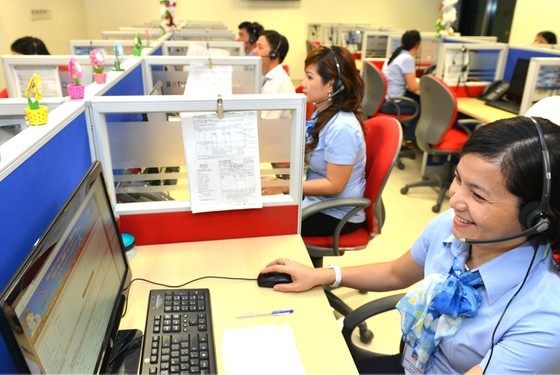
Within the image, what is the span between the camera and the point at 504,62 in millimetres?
3609

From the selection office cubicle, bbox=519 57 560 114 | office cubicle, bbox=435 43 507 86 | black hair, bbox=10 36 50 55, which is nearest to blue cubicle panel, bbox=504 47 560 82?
office cubicle, bbox=435 43 507 86

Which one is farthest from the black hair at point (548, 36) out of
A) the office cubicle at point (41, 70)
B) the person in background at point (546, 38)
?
the office cubicle at point (41, 70)

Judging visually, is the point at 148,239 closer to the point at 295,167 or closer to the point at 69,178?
Answer: the point at 69,178

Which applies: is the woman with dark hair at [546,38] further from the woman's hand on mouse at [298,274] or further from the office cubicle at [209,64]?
the woman's hand on mouse at [298,274]

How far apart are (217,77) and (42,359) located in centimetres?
188

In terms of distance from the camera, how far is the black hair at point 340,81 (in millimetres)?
1892

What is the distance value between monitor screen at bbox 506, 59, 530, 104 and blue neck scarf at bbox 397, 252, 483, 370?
110 inches

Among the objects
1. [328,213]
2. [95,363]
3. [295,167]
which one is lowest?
[328,213]

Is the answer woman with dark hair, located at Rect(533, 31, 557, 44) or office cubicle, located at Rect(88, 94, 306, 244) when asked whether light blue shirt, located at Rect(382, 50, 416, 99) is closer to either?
woman with dark hair, located at Rect(533, 31, 557, 44)

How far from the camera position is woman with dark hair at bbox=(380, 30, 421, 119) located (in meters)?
3.90

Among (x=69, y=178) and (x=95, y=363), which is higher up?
(x=69, y=178)

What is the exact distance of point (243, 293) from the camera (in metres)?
1.09

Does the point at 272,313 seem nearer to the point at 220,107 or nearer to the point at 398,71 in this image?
the point at 220,107

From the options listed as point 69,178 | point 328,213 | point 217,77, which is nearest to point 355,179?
point 328,213
